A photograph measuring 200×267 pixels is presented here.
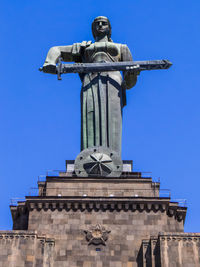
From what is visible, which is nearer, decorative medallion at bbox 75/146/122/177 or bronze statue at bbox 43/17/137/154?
decorative medallion at bbox 75/146/122/177

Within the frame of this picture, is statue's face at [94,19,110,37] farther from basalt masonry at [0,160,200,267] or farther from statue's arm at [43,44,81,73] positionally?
basalt masonry at [0,160,200,267]

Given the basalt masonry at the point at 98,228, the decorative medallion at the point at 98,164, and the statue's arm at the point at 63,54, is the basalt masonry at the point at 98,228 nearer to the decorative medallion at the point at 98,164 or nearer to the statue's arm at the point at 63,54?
the decorative medallion at the point at 98,164

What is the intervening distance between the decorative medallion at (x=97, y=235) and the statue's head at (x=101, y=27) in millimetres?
16574

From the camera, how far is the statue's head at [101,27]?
49094mm

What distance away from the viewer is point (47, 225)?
38.0 meters

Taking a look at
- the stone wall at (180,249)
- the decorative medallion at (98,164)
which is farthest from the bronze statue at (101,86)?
the stone wall at (180,249)

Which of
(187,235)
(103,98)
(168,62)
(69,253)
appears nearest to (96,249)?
(69,253)

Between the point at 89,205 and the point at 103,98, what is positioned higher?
the point at 103,98

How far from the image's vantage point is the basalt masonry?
35812 millimetres

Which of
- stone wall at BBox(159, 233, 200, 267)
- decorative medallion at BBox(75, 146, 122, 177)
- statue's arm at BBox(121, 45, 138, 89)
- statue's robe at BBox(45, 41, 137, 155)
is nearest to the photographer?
stone wall at BBox(159, 233, 200, 267)

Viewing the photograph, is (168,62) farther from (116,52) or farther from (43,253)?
(43,253)

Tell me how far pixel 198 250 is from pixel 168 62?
50.2 ft

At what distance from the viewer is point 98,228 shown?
3762 centimetres

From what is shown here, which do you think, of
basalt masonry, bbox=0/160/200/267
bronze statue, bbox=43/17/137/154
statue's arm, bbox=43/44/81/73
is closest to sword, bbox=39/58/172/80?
bronze statue, bbox=43/17/137/154
